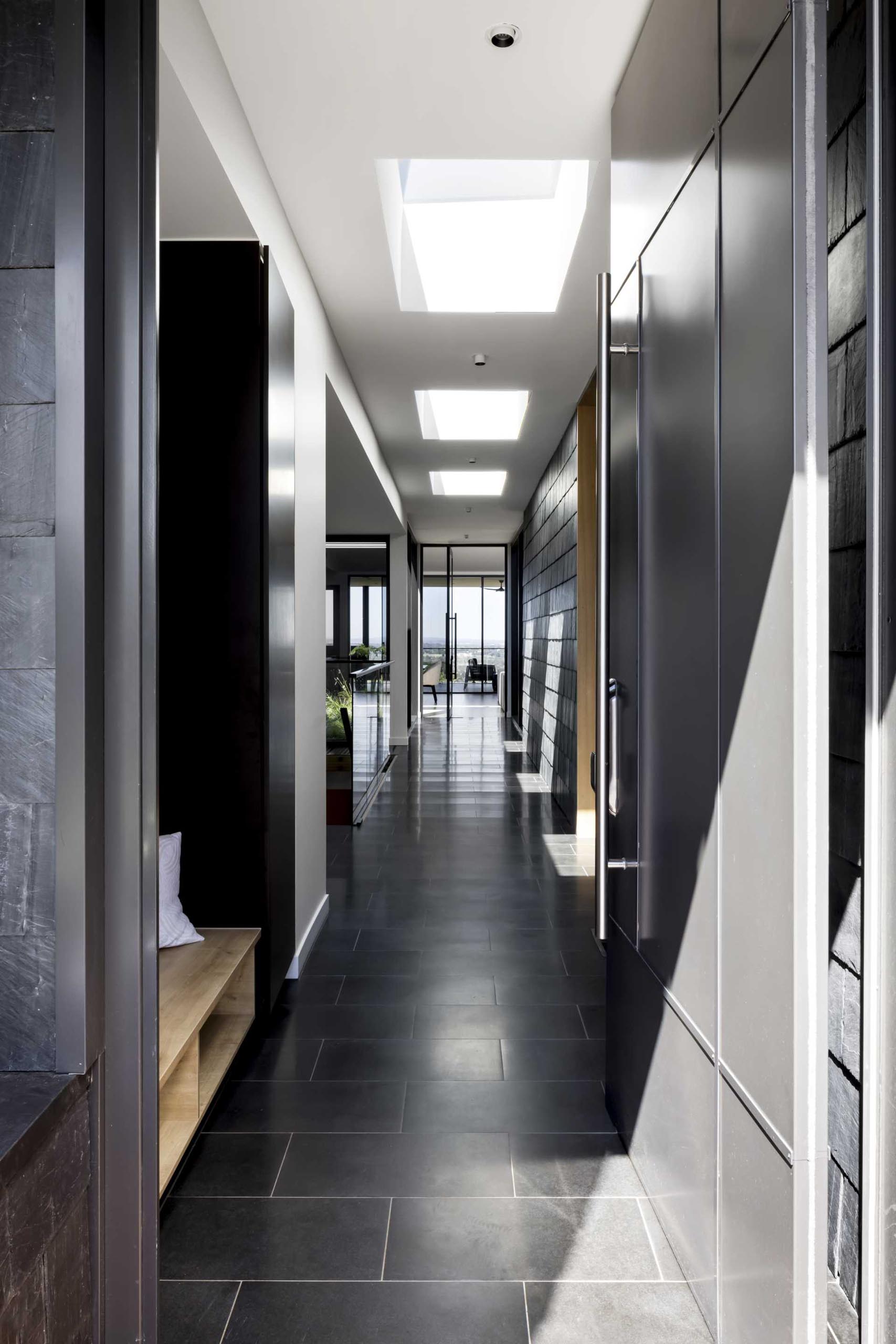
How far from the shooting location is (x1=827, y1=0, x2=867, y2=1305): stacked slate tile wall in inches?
55.7

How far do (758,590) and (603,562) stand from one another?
0.62 m

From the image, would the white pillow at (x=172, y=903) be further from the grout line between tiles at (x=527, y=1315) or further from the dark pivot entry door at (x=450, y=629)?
the dark pivot entry door at (x=450, y=629)

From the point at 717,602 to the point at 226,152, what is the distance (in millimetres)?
1850

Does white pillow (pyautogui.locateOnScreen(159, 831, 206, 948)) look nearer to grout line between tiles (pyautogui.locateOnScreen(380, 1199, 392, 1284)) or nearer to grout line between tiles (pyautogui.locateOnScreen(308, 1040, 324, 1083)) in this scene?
grout line between tiles (pyautogui.locateOnScreen(308, 1040, 324, 1083))

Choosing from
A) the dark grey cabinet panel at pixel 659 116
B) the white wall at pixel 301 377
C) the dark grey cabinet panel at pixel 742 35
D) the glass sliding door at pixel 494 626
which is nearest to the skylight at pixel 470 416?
the white wall at pixel 301 377

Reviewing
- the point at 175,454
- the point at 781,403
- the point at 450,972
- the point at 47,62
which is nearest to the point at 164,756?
the point at 175,454

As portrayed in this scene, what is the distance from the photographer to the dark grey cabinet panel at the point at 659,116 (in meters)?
1.64

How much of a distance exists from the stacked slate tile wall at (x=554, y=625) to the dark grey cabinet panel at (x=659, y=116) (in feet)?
11.5

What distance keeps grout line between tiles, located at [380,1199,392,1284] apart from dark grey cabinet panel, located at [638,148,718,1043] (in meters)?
0.78

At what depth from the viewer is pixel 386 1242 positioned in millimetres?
1813

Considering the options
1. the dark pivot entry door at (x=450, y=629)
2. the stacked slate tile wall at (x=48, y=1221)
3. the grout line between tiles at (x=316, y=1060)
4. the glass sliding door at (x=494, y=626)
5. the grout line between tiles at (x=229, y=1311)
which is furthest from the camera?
the glass sliding door at (x=494, y=626)

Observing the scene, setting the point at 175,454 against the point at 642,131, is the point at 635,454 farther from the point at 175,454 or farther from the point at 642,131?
the point at 175,454

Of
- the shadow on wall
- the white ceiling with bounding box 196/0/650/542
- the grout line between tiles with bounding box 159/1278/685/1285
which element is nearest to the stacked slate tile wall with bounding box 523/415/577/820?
the shadow on wall

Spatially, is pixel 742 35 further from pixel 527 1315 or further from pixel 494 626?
pixel 494 626
